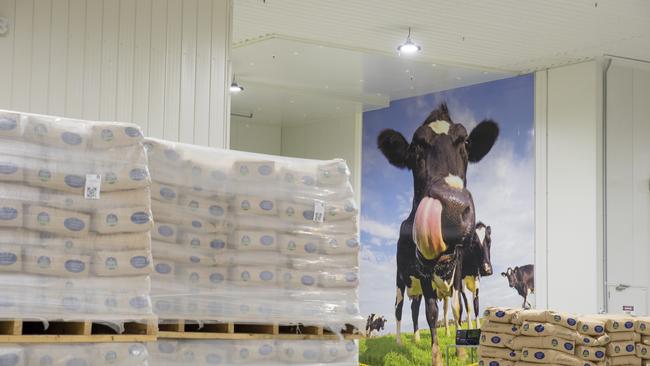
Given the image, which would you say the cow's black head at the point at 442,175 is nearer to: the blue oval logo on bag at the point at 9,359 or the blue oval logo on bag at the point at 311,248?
the blue oval logo on bag at the point at 311,248

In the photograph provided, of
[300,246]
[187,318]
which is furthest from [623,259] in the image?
[187,318]

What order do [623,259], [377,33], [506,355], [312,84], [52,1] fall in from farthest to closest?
[312,84] → [623,259] → [377,33] → [506,355] → [52,1]

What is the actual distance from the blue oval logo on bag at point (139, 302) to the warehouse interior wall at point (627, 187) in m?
9.85

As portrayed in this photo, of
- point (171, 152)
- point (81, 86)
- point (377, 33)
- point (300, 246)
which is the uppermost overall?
point (377, 33)

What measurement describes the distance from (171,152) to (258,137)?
15.1 meters

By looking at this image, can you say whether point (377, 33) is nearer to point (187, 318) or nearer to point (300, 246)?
point (300, 246)

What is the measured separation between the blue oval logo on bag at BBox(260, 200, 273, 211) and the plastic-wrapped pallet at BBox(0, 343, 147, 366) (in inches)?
59.5

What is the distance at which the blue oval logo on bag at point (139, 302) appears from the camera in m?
6.12

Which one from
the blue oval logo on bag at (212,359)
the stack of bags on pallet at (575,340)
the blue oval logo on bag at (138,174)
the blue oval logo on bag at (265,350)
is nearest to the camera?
the blue oval logo on bag at (138,174)

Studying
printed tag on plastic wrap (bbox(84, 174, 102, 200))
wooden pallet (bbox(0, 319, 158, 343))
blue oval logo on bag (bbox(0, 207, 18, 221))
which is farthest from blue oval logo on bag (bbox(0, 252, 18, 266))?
printed tag on plastic wrap (bbox(84, 174, 102, 200))

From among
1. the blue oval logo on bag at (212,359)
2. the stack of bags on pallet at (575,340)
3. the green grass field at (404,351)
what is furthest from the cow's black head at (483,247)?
the blue oval logo on bag at (212,359)

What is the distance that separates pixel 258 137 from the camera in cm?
2195

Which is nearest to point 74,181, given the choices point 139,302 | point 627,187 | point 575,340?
point 139,302

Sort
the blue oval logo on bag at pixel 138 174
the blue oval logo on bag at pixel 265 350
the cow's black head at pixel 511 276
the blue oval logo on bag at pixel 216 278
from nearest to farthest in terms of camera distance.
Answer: the blue oval logo on bag at pixel 138 174
the blue oval logo on bag at pixel 216 278
the blue oval logo on bag at pixel 265 350
the cow's black head at pixel 511 276
